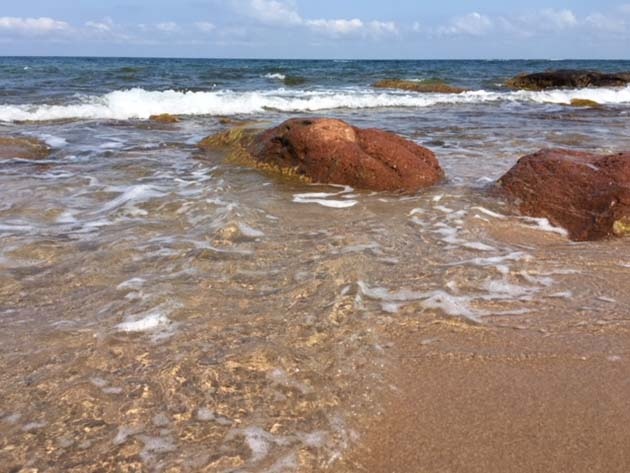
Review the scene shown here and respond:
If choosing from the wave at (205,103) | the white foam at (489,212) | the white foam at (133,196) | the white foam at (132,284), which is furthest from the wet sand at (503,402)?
the wave at (205,103)

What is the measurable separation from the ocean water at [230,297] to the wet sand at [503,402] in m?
0.10

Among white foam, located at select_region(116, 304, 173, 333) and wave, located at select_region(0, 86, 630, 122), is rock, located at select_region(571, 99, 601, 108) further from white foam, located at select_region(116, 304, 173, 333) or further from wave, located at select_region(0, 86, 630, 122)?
white foam, located at select_region(116, 304, 173, 333)

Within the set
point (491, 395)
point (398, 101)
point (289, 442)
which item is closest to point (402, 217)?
point (491, 395)

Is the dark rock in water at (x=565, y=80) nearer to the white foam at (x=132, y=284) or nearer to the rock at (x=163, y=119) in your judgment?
the rock at (x=163, y=119)

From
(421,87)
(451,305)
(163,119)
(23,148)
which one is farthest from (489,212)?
(421,87)

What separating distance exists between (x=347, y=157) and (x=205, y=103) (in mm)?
8449

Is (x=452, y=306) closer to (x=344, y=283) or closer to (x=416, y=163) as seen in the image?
(x=344, y=283)

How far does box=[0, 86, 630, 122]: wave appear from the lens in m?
11.2

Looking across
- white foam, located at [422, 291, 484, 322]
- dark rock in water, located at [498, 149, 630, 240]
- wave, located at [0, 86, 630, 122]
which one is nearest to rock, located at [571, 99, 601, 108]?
wave, located at [0, 86, 630, 122]

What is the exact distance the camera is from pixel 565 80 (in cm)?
2606

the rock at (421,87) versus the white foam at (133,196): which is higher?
the rock at (421,87)

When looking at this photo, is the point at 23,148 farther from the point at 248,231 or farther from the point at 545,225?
the point at 545,225

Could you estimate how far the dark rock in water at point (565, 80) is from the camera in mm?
25750

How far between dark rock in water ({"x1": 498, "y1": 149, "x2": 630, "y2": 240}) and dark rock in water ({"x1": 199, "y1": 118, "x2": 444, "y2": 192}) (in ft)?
3.00
